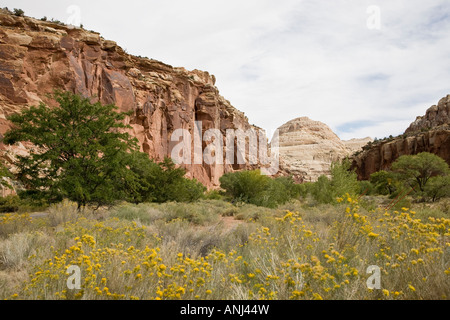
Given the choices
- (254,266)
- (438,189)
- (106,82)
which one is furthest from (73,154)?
(438,189)

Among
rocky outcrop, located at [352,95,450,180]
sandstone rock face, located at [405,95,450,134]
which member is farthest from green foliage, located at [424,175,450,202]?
sandstone rock face, located at [405,95,450,134]

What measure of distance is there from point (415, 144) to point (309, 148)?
7238 cm

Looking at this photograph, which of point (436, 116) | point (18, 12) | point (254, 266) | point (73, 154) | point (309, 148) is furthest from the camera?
point (309, 148)

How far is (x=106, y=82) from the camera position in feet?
98.8

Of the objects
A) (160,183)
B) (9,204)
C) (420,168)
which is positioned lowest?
(9,204)

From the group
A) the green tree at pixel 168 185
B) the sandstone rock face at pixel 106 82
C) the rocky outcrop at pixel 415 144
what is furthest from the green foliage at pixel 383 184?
the green tree at pixel 168 185

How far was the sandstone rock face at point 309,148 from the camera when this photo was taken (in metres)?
92.3

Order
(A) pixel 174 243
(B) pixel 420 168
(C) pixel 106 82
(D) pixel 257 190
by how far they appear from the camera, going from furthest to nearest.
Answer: (C) pixel 106 82 → (B) pixel 420 168 → (D) pixel 257 190 → (A) pixel 174 243

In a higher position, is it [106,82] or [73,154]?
[106,82]

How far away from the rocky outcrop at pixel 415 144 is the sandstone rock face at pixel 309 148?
18.5 metres

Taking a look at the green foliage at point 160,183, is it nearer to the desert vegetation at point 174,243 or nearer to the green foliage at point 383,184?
the desert vegetation at point 174,243

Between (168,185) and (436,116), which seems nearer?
(168,185)

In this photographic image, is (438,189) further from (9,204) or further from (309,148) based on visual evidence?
(309,148)
